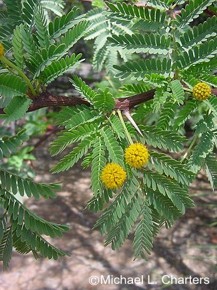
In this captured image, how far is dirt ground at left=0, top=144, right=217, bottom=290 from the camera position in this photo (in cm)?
243

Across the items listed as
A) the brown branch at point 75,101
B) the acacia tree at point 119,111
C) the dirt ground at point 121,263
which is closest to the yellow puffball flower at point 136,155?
the acacia tree at point 119,111

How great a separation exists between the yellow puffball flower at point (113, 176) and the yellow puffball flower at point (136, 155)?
0.03 metres

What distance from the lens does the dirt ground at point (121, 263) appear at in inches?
95.5

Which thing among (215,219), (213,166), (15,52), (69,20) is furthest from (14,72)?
(215,219)

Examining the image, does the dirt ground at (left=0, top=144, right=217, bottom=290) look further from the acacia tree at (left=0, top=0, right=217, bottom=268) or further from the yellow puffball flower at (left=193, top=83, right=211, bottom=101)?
the yellow puffball flower at (left=193, top=83, right=211, bottom=101)

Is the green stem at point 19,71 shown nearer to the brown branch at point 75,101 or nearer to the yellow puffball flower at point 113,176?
the brown branch at point 75,101

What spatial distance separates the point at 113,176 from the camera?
879 mm

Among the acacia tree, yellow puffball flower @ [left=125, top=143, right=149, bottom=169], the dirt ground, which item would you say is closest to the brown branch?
the acacia tree

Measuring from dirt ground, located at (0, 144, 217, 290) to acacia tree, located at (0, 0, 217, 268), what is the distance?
4.81ft

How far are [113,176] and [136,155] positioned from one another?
0.23 feet

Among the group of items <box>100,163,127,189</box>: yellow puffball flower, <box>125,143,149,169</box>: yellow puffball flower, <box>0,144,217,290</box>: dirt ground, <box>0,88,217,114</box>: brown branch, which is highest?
<box>0,88,217,114</box>: brown branch
